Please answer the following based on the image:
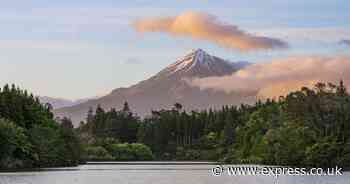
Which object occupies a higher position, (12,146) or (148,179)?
(12,146)

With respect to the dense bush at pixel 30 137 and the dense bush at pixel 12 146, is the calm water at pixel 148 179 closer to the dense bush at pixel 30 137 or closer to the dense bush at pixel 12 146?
the dense bush at pixel 12 146

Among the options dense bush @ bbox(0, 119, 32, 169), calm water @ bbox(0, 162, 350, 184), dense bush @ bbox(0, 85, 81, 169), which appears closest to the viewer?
calm water @ bbox(0, 162, 350, 184)

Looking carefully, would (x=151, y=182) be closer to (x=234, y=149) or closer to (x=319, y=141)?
(x=319, y=141)

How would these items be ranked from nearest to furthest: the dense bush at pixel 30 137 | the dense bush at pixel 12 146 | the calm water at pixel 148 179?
the calm water at pixel 148 179 → the dense bush at pixel 12 146 → the dense bush at pixel 30 137

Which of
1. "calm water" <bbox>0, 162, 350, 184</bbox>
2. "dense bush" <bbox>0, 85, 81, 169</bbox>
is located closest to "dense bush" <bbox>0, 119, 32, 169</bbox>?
"dense bush" <bbox>0, 85, 81, 169</bbox>

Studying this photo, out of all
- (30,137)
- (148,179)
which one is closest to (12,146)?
(30,137)

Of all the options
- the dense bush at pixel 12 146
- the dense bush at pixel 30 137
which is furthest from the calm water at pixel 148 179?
the dense bush at pixel 30 137

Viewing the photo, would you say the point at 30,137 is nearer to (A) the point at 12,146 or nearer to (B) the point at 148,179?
(A) the point at 12,146

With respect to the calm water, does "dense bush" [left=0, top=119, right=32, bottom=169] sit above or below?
above

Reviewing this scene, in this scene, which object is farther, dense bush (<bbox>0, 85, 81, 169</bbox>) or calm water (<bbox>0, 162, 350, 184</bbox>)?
dense bush (<bbox>0, 85, 81, 169</bbox>)

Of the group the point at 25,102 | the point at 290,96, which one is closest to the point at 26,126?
the point at 25,102

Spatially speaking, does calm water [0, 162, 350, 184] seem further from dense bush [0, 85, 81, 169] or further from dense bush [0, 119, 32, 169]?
dense bush [0, 85, 81, 169]

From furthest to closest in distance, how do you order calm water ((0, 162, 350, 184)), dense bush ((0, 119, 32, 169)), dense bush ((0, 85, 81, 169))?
1. dense bush ((0, 85, 81, 169))
2. dense bush ((0, 119, 32, 169))
3. calm water ((0, 162, 350, 184))

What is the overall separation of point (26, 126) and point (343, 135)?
4232cm
